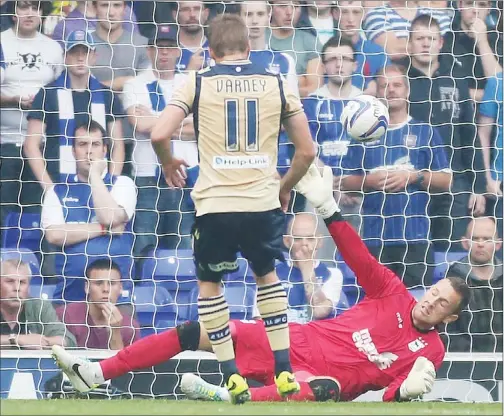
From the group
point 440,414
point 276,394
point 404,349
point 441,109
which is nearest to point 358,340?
point 404,349

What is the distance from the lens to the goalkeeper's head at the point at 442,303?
7020mm

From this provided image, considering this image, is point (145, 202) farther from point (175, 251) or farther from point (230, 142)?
point (230, 142)

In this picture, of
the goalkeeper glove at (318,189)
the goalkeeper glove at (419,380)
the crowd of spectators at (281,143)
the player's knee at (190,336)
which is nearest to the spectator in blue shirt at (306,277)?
the crowd of spectators at (281,143)

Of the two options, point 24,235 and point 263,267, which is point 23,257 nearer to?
point 24,235

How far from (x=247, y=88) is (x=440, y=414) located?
1.81 m

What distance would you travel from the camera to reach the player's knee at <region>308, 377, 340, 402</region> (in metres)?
6.78

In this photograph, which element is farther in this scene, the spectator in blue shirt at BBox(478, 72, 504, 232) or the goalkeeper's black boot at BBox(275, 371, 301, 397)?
the spectator in blue shirt at BBox(478, 72, 504, 232)

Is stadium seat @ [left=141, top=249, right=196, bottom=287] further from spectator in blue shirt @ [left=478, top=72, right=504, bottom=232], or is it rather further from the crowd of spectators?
spectator in blue shirt @ [left=478, top=72, right=504, bottom=232]

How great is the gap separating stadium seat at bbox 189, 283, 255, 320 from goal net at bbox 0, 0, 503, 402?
1 cm

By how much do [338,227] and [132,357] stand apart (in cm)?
144

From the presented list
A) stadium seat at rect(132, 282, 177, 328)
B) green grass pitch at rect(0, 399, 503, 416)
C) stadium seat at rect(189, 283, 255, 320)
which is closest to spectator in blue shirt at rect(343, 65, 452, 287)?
stadium seat at rect(189, 283, 255, 320)

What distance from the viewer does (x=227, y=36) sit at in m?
5.77

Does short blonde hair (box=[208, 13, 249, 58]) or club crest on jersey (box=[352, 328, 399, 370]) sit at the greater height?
short blonde hair (box=[208, 13, 249, 58])

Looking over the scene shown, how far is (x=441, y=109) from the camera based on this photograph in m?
9.24
